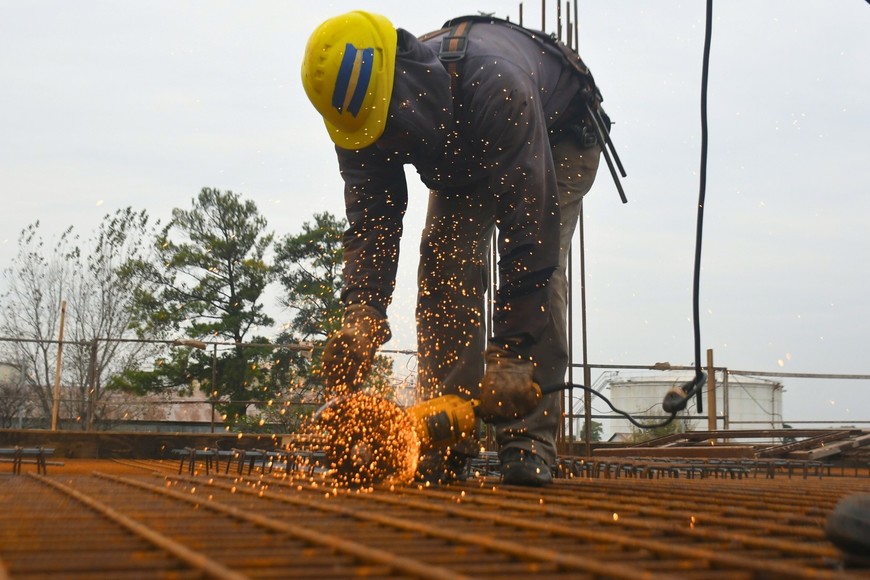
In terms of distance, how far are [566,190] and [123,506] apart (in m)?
2.37

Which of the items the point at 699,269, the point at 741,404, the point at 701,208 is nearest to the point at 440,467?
the point at 699,269

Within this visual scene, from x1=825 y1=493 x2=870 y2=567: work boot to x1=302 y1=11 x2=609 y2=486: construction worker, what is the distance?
1674mm

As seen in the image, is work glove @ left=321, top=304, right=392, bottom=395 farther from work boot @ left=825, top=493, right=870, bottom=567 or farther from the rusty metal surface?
work boot @ left=825, top=493, right=870, bottom=567

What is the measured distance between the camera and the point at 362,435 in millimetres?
3021

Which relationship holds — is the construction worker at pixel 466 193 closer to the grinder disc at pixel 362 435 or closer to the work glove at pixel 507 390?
the work glove at pixel 507 390

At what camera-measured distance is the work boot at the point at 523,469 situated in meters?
3.16

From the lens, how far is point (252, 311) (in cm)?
2311

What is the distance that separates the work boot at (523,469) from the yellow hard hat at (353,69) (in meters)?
1.19

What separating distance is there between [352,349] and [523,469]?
0.73 m

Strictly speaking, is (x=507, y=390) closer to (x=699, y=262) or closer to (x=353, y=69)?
(x=699, y=262)

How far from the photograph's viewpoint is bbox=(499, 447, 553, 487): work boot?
10.4 ft

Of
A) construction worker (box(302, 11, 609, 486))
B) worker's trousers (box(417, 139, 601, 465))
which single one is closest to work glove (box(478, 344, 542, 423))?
construction worker (box(302, 11, 609, 486))

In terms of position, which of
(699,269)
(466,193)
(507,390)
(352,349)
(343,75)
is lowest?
(507,390)

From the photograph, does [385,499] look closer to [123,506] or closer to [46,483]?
[123,506]
